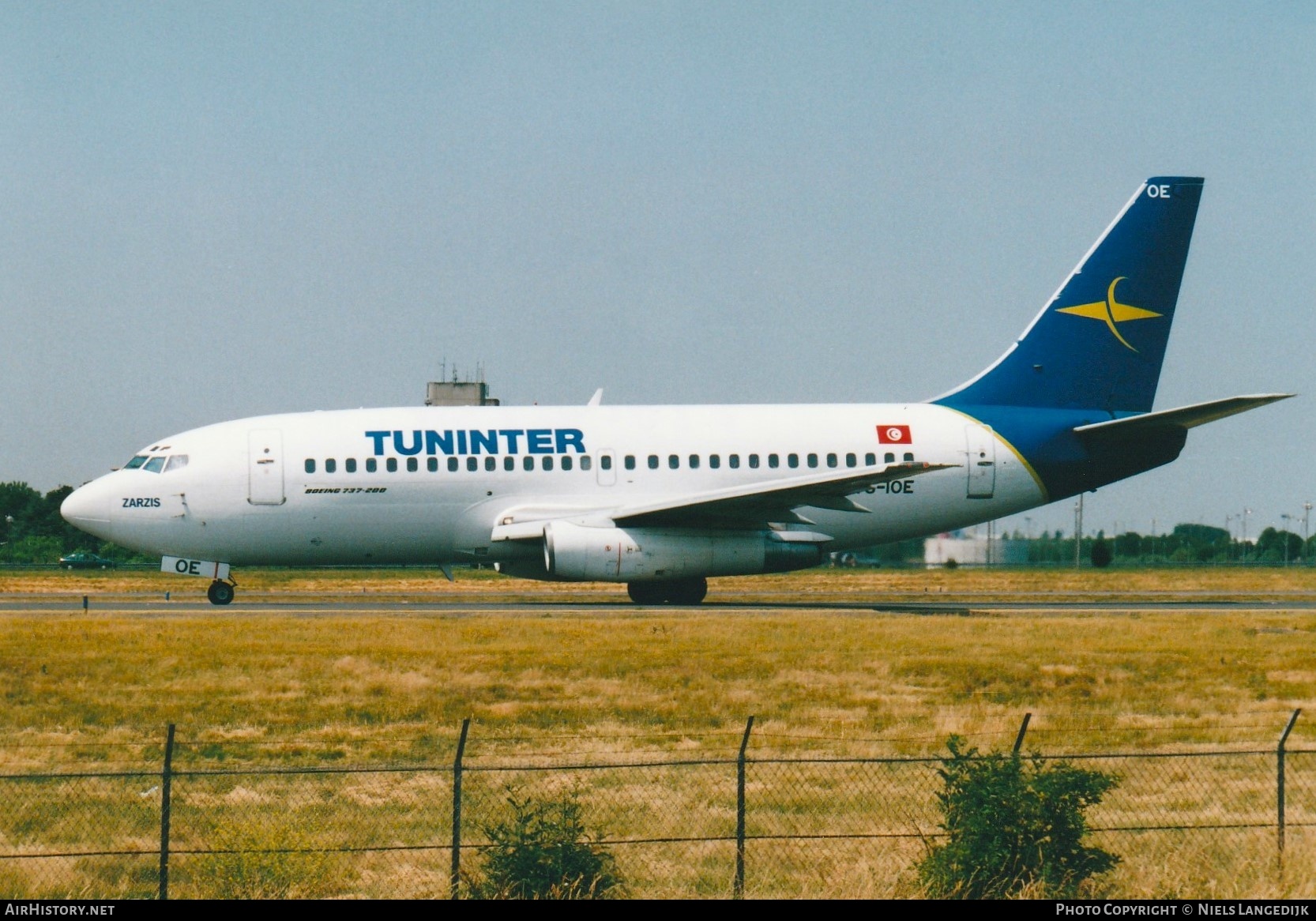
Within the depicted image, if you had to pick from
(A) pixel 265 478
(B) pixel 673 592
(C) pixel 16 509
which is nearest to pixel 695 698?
(B) pixel 673 592

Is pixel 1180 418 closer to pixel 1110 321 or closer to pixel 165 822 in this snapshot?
pixel 1110 321

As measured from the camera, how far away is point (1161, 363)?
35719mm

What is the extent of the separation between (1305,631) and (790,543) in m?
10.5

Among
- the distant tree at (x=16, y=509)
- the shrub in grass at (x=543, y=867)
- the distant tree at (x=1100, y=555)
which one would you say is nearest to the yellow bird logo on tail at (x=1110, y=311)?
the distant tree at (x=1100, y=555)

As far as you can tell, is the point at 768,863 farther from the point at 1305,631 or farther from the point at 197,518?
the point at 197,518

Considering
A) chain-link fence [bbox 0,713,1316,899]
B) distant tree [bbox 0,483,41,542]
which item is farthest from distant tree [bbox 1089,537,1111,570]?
distant tree [bbox 0,483,41,542]

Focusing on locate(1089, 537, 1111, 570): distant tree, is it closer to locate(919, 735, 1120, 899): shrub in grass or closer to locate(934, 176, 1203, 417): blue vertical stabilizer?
locate(934, 176, 1203, 417): blue vertical stabilizer

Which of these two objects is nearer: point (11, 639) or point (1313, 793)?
point (1313, 793)

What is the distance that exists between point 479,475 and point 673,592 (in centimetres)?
537

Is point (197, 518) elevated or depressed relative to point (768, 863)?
elevated

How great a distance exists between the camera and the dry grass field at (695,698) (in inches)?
531

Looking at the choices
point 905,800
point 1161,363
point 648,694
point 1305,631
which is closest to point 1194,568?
point 1161,363

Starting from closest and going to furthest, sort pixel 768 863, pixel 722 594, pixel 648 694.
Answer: pixel 768 863 → pixel 648 694 → pixel 722 594

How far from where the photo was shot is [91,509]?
3278 cm
